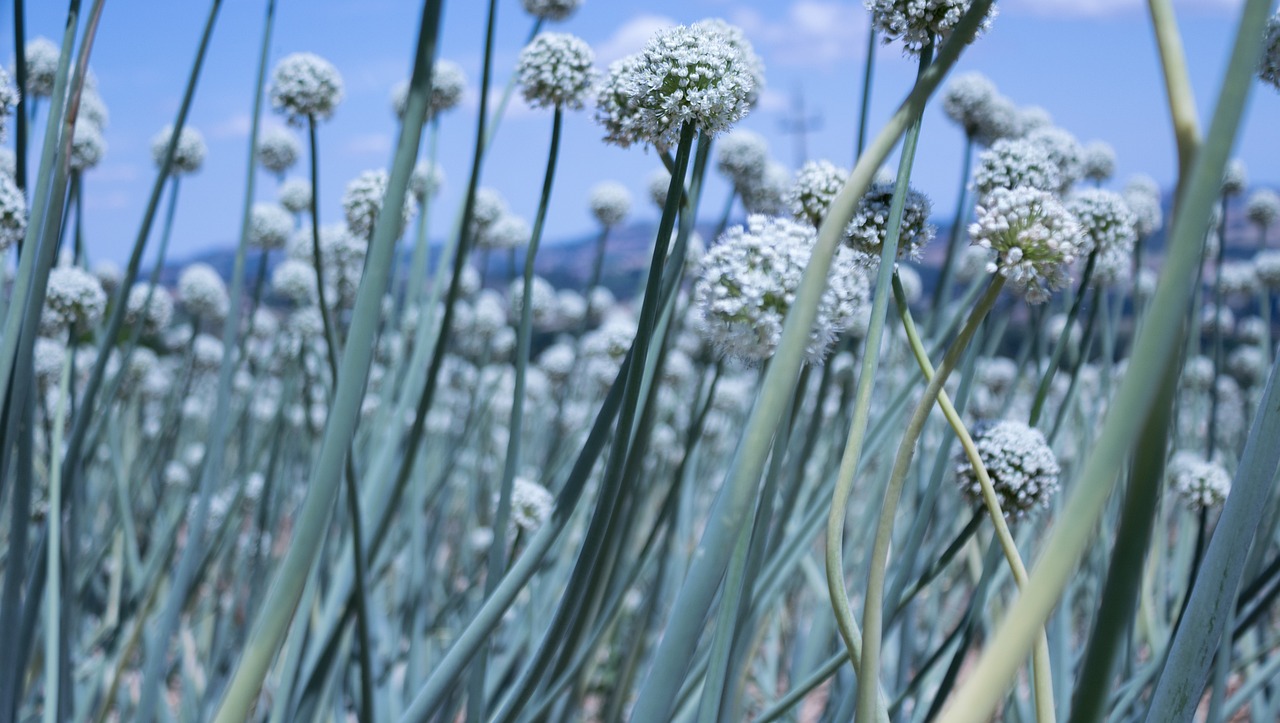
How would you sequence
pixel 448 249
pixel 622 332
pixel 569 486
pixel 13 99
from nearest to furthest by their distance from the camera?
pixel 569 486
pixel 13 99
pixel 448 249
pixel 622 332

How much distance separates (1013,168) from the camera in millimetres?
758

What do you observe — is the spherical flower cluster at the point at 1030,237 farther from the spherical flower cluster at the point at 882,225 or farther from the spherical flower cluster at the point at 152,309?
the spherical flower cluster at the point at 152,309

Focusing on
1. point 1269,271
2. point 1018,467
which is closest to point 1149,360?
point 1018,467

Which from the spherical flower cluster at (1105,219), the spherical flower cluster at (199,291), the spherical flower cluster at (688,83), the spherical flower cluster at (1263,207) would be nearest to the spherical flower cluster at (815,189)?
the spherical flower cluster at (688,83)

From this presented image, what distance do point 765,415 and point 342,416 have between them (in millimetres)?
167

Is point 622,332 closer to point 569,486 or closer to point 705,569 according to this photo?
point 569,486

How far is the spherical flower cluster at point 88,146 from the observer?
4.04ft

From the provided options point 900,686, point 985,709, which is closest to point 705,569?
point 985,709

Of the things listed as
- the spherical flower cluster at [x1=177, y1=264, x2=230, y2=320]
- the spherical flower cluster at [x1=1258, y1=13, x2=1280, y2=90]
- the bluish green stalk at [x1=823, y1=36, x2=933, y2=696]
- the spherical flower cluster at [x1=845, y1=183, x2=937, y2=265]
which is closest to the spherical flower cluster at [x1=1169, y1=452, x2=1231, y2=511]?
the spherical flower cluster at [x1=1258, y1=13, x2=1280, y2=90]

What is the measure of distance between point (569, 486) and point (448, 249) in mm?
695

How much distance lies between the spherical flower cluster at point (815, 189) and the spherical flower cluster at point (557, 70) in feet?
0.85

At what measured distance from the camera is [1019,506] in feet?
2.52

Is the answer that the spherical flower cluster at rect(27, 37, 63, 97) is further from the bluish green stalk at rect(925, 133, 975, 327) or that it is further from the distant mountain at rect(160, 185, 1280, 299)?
the bluish green stalk at rect(925, 133, 975, 327)

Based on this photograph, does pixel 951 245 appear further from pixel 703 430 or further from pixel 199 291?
pixel 199 291
